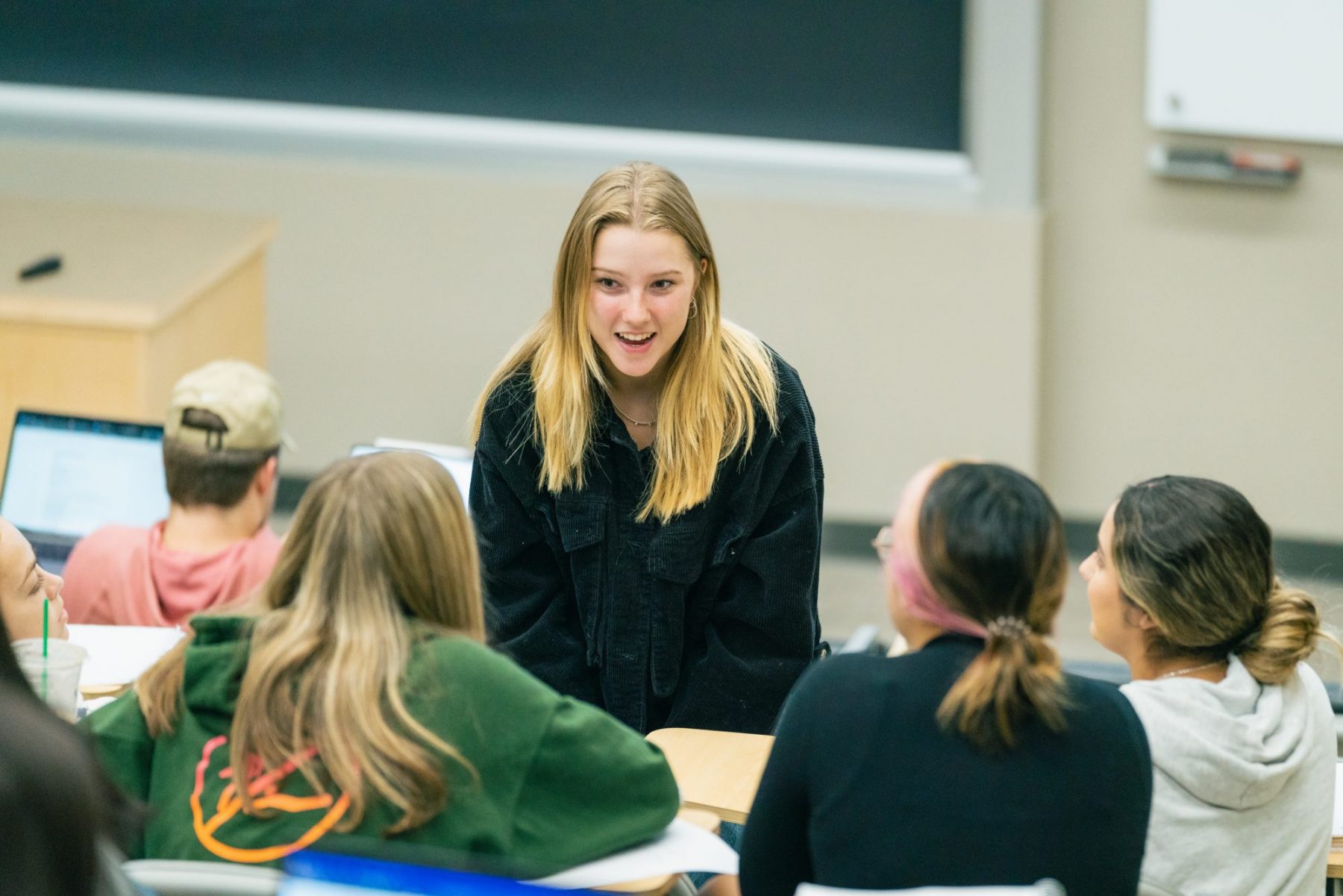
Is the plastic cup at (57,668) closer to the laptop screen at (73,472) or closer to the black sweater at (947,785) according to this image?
the black sweater at (947,785)

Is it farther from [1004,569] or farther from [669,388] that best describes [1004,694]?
[669,388]

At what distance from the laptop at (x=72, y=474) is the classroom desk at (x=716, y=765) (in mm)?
1621

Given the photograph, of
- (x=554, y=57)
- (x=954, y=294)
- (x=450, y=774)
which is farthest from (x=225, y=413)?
(x=954, y=294)

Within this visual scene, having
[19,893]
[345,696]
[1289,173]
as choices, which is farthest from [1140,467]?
[19,893]

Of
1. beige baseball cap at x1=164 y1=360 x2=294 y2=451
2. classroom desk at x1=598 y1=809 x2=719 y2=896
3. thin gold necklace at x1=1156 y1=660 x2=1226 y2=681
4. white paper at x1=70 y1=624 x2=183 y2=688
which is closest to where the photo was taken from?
classroom desk at x1=598 y1=809 x2=719 y2=896

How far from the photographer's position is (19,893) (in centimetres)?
76

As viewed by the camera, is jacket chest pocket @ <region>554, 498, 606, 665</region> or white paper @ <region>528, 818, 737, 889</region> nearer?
white paper @ <region>528, 818, 737, 889</region>

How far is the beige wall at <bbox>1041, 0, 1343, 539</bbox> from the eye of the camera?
15.8ft

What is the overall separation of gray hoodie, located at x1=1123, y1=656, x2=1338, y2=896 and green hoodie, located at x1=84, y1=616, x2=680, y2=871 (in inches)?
24.5

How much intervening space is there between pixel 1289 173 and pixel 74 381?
368 cm

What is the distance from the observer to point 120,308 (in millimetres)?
3824

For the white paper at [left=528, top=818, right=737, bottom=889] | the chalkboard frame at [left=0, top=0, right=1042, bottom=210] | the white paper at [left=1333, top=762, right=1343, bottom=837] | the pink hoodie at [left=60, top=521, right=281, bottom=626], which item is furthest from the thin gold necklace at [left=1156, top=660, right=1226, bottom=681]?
the chalkboard frame at [left=0, top=0, right=1042, bottom=210]

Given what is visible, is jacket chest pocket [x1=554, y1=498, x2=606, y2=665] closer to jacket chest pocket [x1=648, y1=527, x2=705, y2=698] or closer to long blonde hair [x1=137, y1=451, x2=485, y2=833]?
jacket chest pocket [x1=648, y1=527, x2=705, y2=698]

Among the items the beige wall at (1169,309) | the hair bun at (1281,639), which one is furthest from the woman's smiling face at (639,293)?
the beige wall at (1169,309)
